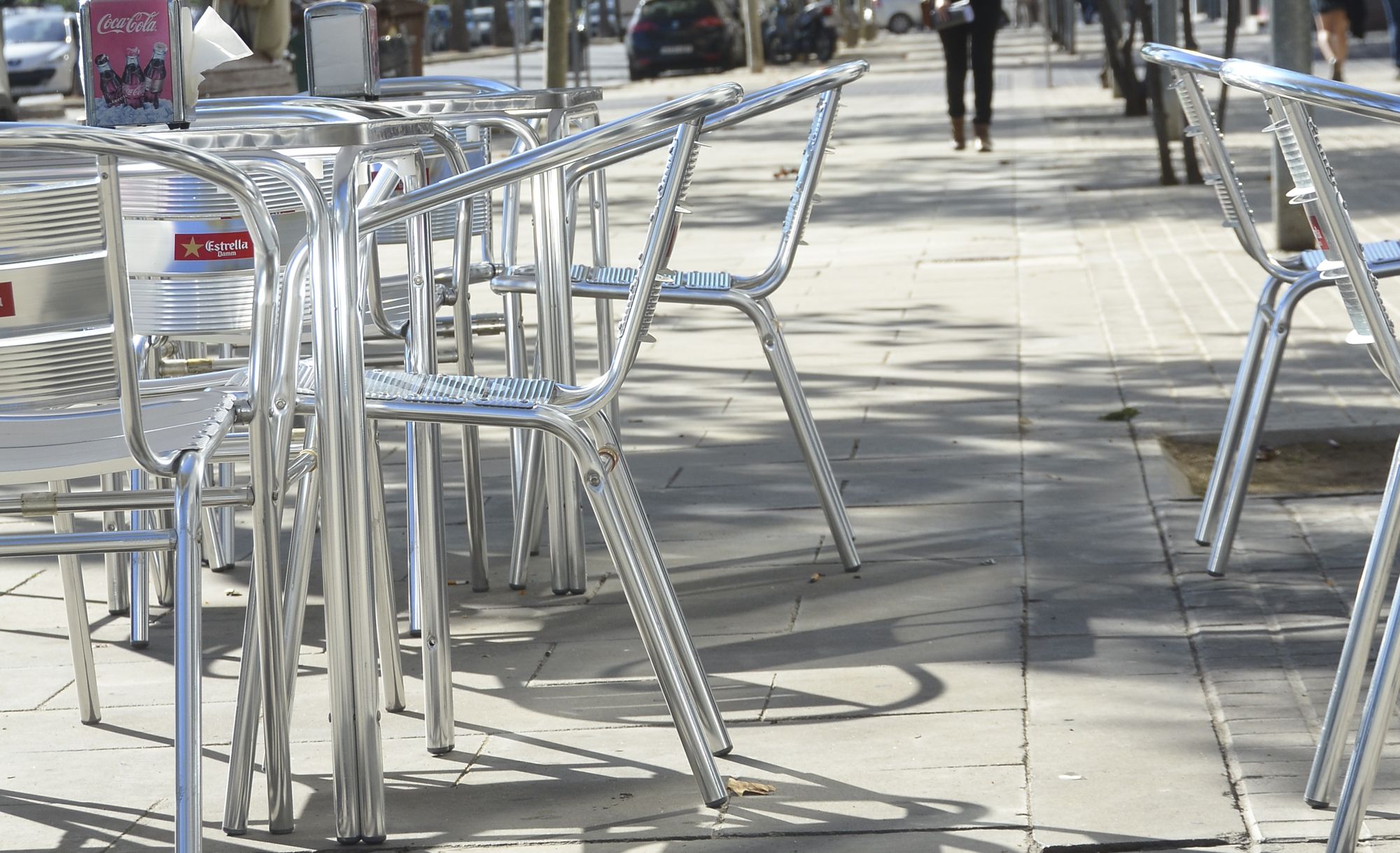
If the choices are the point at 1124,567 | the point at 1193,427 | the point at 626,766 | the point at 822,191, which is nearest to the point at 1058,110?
the point at 822,191

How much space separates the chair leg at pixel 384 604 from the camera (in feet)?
9.57

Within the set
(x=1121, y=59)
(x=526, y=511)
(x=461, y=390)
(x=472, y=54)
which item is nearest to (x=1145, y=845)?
→ (x=461, y=390)

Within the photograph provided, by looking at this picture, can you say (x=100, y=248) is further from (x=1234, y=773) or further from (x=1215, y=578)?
(x=1215, y=578)

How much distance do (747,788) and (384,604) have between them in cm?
77

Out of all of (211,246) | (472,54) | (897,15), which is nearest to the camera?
(211,246)

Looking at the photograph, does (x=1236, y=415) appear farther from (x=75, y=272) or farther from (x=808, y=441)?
(x=75, y=272)

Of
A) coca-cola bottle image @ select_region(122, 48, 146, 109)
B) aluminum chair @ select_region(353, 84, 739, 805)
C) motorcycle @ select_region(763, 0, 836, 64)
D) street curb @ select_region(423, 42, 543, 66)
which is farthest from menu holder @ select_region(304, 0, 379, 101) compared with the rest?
street curb @ select_region(423, 42, 543, 66)

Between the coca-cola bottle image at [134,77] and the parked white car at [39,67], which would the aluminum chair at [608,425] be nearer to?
the coca-cola bottle image at [134,77]

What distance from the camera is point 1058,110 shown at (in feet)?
60.9

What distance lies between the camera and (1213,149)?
3445mm

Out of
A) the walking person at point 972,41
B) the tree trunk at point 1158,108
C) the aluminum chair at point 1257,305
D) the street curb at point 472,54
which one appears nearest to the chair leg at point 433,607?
the aluminum chair at point 1257,305

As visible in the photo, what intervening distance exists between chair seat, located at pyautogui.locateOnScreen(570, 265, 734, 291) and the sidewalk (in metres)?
0.64

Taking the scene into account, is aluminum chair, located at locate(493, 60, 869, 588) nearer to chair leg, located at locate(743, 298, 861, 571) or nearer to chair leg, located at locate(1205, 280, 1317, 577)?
chair leg, located at locate(743, 298, 861, 571)

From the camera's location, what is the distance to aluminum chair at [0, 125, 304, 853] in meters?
2.09
